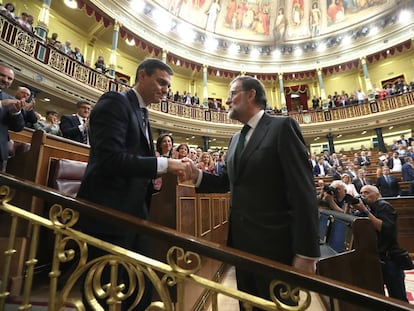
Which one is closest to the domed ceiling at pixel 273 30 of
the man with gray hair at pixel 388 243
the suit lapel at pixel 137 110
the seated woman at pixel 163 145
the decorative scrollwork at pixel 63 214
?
the seated woman at pixel 163 145

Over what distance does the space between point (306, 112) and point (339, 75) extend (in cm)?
421

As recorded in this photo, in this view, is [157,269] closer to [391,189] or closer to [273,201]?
[273,201]

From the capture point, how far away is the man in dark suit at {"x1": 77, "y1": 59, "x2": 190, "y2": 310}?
1.02 m

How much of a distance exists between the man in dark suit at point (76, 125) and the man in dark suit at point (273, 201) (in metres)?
2.71

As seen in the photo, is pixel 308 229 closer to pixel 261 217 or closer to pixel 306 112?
pixel 261 217

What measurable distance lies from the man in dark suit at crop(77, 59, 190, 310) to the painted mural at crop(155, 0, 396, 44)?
13346mm

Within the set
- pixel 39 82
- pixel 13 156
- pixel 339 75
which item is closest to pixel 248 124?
pixel 13 156

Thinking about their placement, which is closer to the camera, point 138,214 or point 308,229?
point 308,229

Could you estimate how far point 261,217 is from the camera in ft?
3.64

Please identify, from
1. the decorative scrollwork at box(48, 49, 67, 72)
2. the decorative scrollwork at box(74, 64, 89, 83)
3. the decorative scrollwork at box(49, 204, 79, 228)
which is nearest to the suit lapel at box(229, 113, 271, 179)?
the decorative scrollwork at box(49, 204, 79, 228)

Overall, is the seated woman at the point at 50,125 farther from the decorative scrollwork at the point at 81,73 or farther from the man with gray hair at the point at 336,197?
the man with gray hair at the point at 336,197

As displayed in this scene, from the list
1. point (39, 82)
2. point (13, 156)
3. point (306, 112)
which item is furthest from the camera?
point (306, 112)

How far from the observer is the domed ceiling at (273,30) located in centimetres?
1155

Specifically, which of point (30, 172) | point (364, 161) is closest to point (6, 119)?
point (30, 172)
